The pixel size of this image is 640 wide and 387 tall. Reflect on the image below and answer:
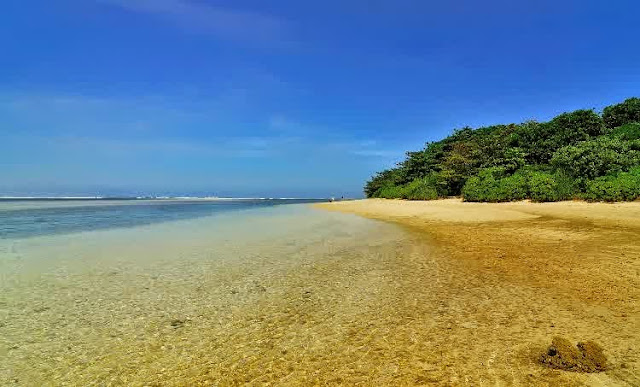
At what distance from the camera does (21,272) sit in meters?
7.83

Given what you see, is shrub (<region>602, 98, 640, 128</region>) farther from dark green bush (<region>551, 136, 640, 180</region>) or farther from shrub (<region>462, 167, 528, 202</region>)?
shrub (<region>462, 167, 528, 202</region>)

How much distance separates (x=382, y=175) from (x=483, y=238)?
51.2m

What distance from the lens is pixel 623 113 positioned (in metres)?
39.8

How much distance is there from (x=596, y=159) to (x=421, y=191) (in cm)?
2022

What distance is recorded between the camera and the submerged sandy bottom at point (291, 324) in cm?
347

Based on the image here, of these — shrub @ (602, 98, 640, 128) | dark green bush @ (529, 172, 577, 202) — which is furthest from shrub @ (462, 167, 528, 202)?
shrub @ (602, 98, 640, 128)

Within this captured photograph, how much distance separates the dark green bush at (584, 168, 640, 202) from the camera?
19.4 m

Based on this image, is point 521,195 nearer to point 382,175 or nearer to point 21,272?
point 21,272

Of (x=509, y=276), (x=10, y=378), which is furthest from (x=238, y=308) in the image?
(x=509, y=276)

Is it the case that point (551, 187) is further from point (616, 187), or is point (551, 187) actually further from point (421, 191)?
point (421, 191)

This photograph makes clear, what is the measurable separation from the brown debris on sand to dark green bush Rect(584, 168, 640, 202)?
68.2 feet

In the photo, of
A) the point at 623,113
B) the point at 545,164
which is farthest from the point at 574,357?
the point at 623,113

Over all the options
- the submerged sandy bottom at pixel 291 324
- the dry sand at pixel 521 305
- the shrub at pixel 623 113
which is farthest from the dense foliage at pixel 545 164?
the submerged sandy bottom at pixel 291 324

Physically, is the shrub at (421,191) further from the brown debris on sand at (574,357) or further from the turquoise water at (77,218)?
the brown debris on sand at (574,357)
